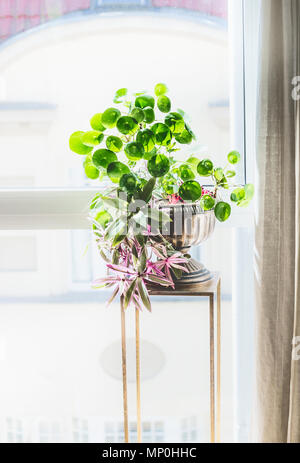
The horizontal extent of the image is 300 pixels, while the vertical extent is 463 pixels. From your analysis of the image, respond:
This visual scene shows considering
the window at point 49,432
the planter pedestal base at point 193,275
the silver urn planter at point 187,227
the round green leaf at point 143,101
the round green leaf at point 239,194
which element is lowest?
the window at point 49,432

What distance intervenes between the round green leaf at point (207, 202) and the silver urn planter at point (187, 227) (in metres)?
0.02

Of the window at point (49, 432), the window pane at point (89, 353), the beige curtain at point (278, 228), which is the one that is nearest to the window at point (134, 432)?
the window pane at point (89, 353)

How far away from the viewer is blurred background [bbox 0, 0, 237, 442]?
4.57ft

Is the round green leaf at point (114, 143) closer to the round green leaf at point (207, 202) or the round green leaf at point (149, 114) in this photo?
the round green leaf at point (149, 114)

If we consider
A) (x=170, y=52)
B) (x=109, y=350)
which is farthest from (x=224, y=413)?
(x=170, y=52)

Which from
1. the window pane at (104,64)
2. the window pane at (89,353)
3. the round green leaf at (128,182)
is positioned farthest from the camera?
the window pane at (89,353)

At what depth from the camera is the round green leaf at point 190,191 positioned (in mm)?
1021

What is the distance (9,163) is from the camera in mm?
1440

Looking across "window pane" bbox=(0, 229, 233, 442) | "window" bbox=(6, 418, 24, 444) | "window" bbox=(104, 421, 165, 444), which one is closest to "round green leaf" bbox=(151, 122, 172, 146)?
"window pane" bbox=(0, 229, 233, 442)

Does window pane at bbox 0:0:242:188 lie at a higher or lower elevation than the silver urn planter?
higher

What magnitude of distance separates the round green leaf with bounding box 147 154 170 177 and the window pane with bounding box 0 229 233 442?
0.55m

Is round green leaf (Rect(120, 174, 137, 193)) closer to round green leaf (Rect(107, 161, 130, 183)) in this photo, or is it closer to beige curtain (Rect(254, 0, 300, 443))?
round green leaf (Rect(107, 161, 130, 183))

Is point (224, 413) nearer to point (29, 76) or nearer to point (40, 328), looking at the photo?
point (40, 328)

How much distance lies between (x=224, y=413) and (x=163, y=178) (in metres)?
0.93
